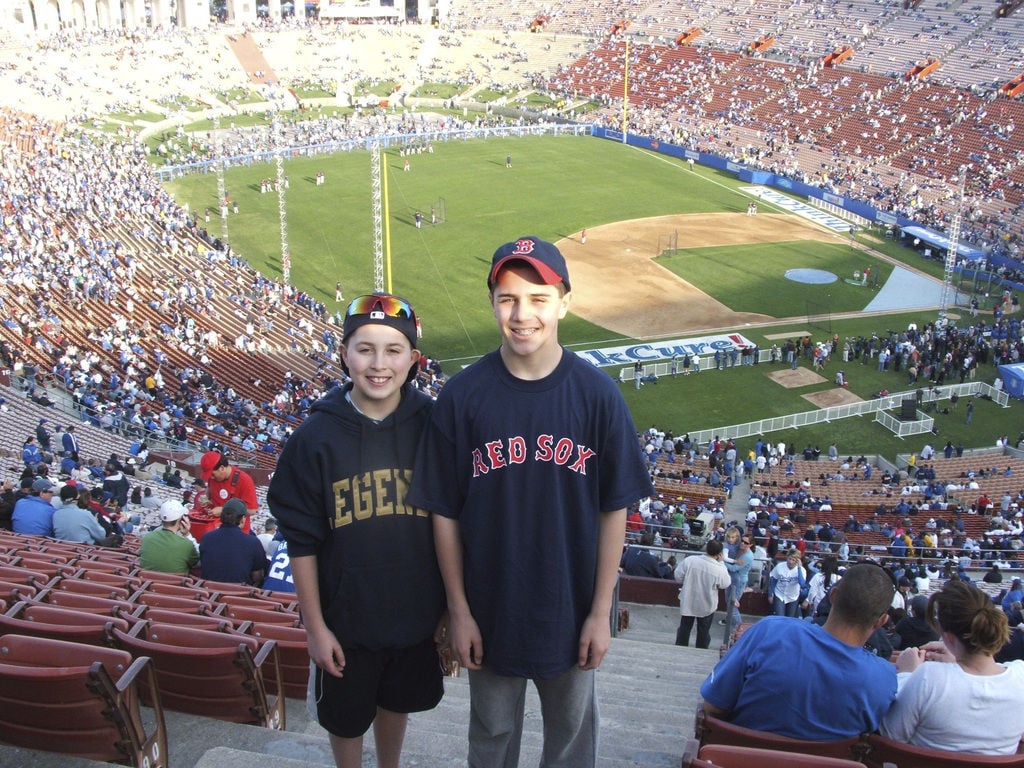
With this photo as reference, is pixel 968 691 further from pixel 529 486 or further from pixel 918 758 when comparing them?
pixel 529 486

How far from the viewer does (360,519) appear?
162 inches

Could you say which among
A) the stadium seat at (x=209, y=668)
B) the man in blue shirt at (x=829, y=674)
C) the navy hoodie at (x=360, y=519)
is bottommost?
the stadium seat at (x=209, y=668)

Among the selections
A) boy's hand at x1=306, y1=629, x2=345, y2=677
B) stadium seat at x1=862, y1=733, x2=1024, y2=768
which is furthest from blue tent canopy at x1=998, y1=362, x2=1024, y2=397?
boy's hand at x1=306, y1=629, x2=345, y2=677

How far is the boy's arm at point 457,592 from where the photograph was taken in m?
4.01

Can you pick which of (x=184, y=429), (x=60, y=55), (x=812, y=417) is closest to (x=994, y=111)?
(x=812, y=417)

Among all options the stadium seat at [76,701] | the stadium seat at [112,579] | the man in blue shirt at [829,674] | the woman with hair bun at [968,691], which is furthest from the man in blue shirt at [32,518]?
the woman with hair bun at [968,691]

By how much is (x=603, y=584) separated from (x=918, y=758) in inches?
60.4

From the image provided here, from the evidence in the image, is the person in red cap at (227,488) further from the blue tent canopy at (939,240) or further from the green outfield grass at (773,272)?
the blue tent canopy at (939,240)

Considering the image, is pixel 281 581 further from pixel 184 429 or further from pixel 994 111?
pixel 994 111

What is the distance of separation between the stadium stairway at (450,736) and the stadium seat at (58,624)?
543 millimetres

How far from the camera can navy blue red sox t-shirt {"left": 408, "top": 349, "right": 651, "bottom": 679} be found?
387 centimetres

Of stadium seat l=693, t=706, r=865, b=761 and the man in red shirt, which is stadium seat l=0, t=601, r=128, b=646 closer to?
stadium seat l=693, t=706, r=865, b=761

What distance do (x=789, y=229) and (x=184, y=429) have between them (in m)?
34.9

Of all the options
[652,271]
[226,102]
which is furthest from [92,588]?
[226,102]
